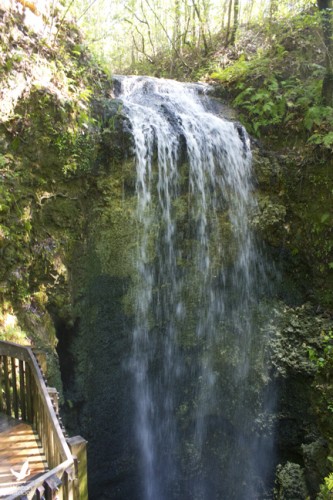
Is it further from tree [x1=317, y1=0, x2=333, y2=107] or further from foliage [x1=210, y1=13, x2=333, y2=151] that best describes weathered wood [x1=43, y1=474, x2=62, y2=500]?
tree [x1=317, y1=0, x2=333, y2=107]

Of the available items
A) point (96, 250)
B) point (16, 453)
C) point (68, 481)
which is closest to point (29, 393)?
point (16, 453)

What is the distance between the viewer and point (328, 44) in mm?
8281

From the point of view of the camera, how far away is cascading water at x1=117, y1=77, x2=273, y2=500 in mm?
7613

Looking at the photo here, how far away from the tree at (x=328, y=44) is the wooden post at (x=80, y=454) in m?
7.95

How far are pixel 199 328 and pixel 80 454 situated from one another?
15.4 ft

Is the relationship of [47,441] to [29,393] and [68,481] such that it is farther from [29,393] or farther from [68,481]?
[29,393]

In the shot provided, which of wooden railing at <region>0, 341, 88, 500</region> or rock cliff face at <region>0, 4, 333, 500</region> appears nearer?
wooden railing at <region>0, 341, 88, 500</region>

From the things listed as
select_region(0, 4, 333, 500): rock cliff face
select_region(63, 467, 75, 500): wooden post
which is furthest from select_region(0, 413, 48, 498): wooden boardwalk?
select_region(0, 4, 333, 500): rock cliff face

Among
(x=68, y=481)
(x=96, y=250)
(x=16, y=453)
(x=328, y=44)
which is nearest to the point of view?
(x=68, y=481)

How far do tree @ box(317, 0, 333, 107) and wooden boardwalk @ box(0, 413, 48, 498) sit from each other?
8.11 metres

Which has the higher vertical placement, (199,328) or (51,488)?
(51,488)

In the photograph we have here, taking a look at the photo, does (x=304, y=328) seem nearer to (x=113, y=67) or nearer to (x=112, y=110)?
(x=112, y=110)

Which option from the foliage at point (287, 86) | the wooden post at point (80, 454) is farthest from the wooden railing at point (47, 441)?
the foliage at point (287, 86)

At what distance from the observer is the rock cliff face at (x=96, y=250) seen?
598 centimetres
